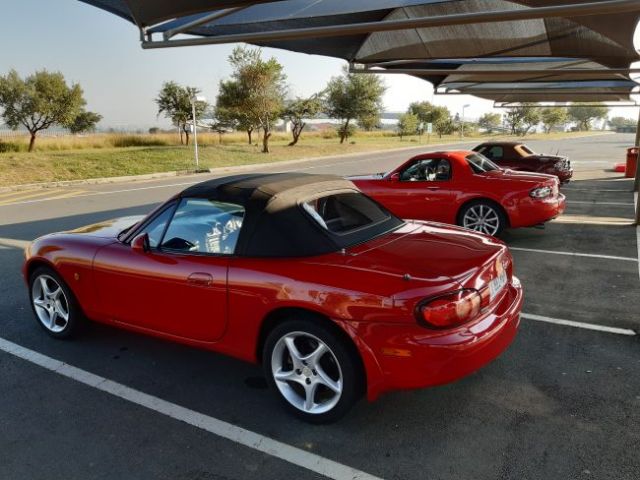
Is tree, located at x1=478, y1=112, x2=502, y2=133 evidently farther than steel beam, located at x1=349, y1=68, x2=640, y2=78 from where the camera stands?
Yes

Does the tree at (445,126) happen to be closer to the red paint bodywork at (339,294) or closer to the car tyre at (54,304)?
the car tyre at (54,304)

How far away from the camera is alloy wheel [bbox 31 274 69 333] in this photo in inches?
174

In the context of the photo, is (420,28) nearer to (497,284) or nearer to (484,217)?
(484,217)

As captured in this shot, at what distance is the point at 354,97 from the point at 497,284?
4394cm

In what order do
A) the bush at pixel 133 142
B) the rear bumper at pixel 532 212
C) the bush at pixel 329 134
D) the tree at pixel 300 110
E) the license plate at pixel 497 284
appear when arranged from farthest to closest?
the bush at pixel 329 134
the tree at pixel 300 110
the bush at pixel 133 142
the rear bumper at pixel 532 212
the license plate at pixel 497 284

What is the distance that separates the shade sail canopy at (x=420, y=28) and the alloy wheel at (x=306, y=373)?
4.21 meters

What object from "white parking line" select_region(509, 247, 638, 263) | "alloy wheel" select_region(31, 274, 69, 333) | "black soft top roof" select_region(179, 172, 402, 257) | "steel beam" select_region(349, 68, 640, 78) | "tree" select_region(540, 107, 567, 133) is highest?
"tree" select_region(540, 107, 567, 133)

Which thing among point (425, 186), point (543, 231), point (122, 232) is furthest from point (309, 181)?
point (543, 231)

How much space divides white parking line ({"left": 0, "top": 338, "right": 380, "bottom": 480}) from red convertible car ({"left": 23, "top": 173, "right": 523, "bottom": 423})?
315 millimetres

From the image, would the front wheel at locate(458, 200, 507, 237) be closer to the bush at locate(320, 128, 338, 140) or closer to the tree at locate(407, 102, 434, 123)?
the bush at locate(320, 128, 338, 140)

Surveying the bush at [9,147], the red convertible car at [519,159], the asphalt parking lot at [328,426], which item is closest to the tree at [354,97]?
the bush at [9,147]

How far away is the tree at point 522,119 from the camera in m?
81.9

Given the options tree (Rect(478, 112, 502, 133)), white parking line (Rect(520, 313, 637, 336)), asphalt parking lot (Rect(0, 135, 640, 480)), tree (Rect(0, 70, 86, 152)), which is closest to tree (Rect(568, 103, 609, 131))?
tree (Rect(478, 112, 502, 133))

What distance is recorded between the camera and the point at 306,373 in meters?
3.12
